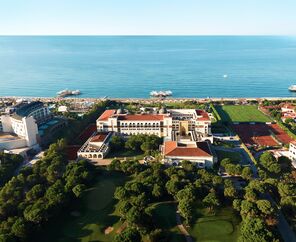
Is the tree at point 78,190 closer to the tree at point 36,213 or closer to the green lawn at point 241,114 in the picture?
the tree at point 36,213

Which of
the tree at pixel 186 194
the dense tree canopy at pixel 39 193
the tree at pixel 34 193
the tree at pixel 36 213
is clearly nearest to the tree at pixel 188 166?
the tree at pixel 186 194

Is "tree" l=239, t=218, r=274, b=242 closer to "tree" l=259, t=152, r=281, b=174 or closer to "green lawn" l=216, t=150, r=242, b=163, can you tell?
"tree" l=259, t=152, r=281, b=174

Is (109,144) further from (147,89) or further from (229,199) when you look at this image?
(147,89)

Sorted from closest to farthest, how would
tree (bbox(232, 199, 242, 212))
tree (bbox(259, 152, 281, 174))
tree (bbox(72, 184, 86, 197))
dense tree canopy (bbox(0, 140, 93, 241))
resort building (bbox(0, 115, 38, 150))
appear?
dense tree canopy (bbox(0, 140, 93, 241)) < tree (bbox(232, 199, 242, 212)) < tree (bbox(72, 184, 86, 197)) < tree (bbox(259, 152, 281, 174)) < resort building (bbox(0, 115, 38, 150))

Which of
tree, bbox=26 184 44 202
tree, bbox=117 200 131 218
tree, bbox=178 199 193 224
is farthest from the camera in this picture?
tree, bbox=26 184 44 202

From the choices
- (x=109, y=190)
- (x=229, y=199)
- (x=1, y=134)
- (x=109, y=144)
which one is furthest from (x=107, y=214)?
(x=1, y=134)

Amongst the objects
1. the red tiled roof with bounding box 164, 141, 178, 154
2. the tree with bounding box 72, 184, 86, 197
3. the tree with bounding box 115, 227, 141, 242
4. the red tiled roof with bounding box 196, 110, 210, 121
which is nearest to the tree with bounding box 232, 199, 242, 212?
the tree with bounding box 115, 227, 141, 242
